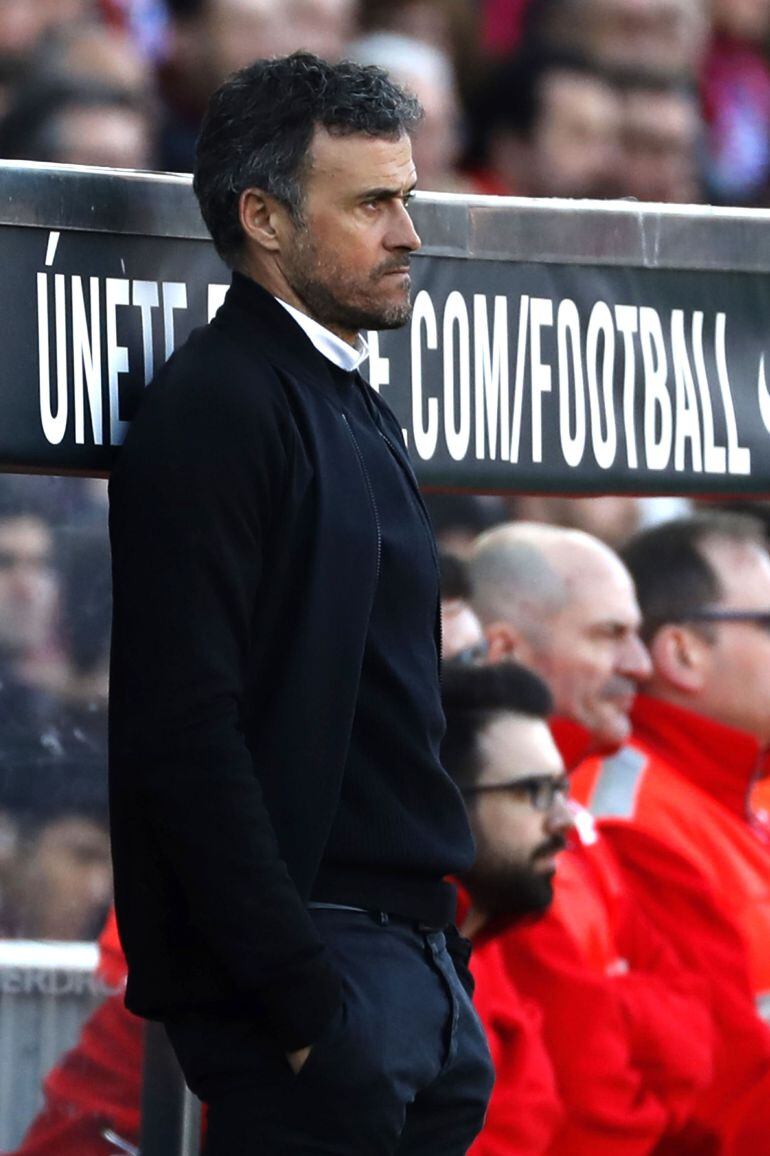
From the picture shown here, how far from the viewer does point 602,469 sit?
289 cm

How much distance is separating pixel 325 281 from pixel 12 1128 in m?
1.35

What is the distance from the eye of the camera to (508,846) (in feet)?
11.5

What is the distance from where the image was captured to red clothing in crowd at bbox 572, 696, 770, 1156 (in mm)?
3811

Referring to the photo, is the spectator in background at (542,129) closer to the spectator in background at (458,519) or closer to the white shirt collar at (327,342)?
the spectator in background at (458,519)

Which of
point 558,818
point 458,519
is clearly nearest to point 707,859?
point 558,818

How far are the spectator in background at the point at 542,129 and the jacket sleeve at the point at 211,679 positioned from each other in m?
3.69

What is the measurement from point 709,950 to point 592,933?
23cm

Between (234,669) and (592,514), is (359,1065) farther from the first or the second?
(592,514)

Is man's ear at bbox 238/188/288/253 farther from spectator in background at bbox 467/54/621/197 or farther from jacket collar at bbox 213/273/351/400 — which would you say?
spectator in background at bbox 467/54/621/197

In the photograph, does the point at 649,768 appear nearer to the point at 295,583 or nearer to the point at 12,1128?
the point at 12,1128

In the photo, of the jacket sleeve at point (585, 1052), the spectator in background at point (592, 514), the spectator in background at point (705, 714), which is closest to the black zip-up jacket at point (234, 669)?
the jacket sleeve at point (585, 1052)

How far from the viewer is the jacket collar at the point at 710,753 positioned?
425 cm

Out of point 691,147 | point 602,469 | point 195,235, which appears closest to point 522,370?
point 602,469

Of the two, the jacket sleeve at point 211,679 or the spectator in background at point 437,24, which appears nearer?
the jacket sleeve at point 211,679
